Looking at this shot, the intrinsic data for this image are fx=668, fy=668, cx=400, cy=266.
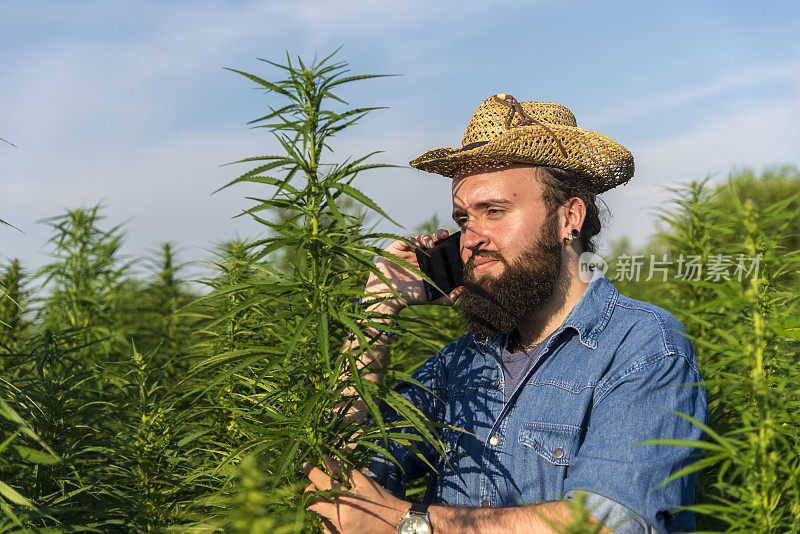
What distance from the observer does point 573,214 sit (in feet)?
12.4

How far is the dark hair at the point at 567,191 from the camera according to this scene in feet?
12.0

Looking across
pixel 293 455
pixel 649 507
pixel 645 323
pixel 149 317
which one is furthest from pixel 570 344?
pixel 149 317

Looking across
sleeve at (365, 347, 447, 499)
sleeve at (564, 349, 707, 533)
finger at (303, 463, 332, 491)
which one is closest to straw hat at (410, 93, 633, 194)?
sleeve at (365, 347, 447, 499)

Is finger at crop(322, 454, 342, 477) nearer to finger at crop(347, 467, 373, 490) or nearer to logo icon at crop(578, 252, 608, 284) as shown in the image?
finger at crop(347, 467, 373, 490)

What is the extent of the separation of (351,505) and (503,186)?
193cm

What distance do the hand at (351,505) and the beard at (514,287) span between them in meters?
1.37

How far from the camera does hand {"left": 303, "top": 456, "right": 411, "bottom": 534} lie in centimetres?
211

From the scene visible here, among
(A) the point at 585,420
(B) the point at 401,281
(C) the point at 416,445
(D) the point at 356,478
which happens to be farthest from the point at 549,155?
(D) the point at 356,478

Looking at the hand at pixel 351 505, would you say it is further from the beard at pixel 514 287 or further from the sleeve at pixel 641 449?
the beard at pixel 514 287

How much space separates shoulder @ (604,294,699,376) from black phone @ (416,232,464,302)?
89cm

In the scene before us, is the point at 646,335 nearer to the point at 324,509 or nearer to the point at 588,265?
the point at 588,265

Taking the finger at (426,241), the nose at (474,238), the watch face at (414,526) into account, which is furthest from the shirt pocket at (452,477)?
the finger at (426,241)

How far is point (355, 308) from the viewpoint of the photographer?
217cm

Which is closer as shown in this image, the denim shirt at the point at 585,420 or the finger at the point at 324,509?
the finger at the point at 324,509
